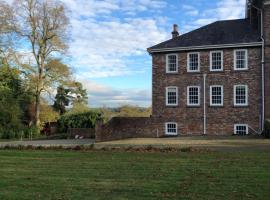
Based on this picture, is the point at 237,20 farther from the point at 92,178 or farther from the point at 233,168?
the point at 92,178

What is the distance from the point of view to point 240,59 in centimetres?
3600

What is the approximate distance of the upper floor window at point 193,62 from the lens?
3747 cm

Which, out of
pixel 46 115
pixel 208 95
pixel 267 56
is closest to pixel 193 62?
pixel 208 95

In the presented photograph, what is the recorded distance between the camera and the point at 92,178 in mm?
12352

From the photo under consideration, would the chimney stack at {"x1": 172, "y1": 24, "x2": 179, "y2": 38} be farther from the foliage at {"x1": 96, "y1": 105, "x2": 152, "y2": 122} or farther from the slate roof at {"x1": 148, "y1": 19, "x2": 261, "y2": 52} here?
the foliage at {"x1": 96, "y1": 105, "x2": 152, "y2": 122}

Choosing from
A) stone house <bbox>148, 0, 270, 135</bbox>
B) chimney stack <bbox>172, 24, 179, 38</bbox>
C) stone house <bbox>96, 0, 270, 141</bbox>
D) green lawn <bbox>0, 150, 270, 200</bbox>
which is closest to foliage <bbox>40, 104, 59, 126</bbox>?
chimney stack <bbox>172, 24, 179, 38</bbox>

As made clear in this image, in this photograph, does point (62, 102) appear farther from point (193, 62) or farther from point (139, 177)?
point (139, 177)

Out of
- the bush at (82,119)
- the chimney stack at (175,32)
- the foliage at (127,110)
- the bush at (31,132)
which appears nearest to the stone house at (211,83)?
the chimney stack at (175,32)

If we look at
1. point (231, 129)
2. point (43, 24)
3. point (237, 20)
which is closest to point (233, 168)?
point (231, 129)

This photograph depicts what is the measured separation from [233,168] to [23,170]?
6791mm

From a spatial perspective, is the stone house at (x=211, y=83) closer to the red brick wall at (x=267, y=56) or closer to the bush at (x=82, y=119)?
the red brick wall at (x=267, y=56)

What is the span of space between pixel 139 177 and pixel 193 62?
86.0ft

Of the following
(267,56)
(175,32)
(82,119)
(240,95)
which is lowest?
(82,119)

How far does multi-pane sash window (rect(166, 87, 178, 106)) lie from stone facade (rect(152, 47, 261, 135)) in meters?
0.28
